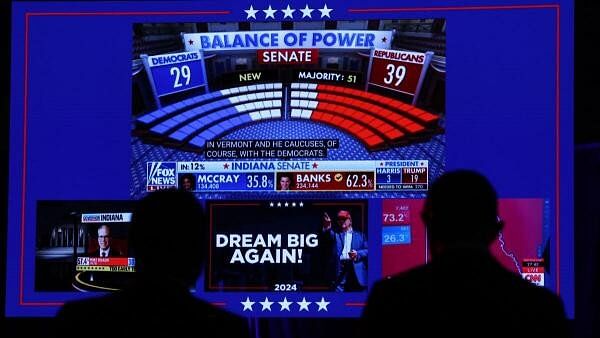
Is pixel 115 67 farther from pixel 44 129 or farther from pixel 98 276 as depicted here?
pixel 98 276

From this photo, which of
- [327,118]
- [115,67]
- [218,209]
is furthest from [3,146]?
[327,118]

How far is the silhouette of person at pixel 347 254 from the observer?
3.25 metres

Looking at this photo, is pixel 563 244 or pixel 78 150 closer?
pixel 563 244

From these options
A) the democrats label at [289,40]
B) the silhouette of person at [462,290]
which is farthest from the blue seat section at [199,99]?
the silhouette of person at [462,290]

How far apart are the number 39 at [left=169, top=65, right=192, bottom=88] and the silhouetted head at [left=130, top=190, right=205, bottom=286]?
1981mm

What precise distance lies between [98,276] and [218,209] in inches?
22.7

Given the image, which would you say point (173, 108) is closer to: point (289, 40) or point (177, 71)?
point (177, 71)

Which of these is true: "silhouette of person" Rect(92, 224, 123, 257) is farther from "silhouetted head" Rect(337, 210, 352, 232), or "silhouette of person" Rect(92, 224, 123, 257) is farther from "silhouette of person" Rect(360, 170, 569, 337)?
"silhouette of person" Rect(360, 170, 569, 337)

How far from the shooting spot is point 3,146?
354cm

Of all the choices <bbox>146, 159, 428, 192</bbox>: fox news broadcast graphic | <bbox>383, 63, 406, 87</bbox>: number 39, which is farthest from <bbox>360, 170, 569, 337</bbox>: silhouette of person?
<bbox>383, 63, 406, 87</bbox>: number 39

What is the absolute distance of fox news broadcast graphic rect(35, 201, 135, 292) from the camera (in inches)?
131

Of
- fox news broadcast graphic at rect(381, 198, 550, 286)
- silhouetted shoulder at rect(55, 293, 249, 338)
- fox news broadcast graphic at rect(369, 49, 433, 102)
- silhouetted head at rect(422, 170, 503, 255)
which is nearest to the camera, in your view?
silhouetted shoulder at rect(55, 293, 249, 338)

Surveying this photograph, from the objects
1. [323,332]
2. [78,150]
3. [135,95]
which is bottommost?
[323,332]

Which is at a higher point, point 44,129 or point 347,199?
point 44,129
